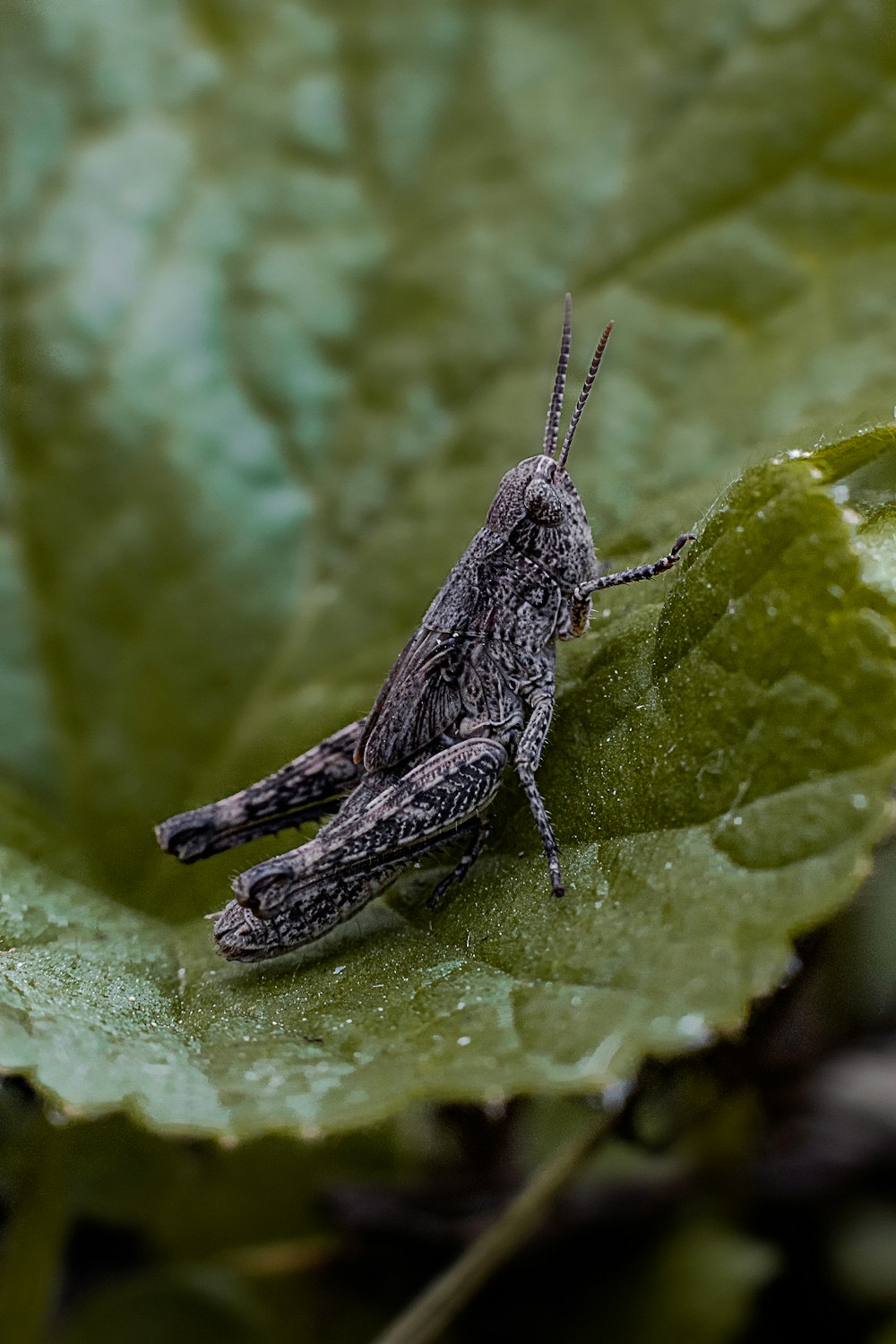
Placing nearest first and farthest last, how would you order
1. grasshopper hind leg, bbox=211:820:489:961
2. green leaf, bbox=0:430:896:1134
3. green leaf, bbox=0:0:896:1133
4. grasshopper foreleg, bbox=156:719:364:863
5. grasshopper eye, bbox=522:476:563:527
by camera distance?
1. green leaf, bbox=0:430:896:1134
2. grasshopper hind leg, bbox=211:820:489:961
3. green leaf, bbox=0:0:896:1133
4. grasshopper foreleg, bbox=156:719:364:863
5. grasshopper eye, bbox=522:476:563:527

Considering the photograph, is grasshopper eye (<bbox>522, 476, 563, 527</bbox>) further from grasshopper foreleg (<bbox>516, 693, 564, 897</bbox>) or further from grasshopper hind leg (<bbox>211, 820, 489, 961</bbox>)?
grasshopper hind leg (<bbox>211, 820, 489, 961</bbox>)

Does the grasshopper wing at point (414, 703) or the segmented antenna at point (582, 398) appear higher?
the segmented antenna at point (582, 398)

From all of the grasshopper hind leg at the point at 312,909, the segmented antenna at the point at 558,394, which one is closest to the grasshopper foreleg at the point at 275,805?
the grasshopper hind leg at the point at 312,909

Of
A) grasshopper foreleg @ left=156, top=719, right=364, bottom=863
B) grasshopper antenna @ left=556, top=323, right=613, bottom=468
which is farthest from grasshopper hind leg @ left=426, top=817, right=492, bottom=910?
grasshopper antenna @ left=556, top=323, right=613, bottom=468

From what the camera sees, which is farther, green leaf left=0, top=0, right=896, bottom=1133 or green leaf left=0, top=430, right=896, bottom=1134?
green leaf left=0, top=0, right=896, bottom=1133

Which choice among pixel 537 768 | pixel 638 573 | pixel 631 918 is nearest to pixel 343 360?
pixel 638 573

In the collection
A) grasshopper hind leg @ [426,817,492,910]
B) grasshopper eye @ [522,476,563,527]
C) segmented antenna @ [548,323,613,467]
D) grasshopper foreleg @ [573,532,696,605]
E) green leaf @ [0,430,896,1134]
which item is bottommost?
green leaf @ [0,430,896,1134]

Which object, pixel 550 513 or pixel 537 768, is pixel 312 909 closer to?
pixel 537 768

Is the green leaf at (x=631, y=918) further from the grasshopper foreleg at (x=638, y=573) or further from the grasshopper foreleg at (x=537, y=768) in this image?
the grasshopper foreleg at (x=638, y=573)

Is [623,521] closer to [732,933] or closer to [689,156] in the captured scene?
[689,156]
